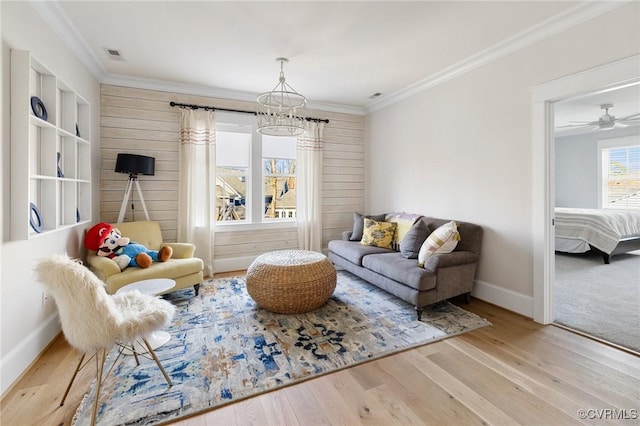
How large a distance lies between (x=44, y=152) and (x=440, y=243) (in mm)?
3540

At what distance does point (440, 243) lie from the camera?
2.98 m

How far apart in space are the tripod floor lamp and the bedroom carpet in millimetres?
4731

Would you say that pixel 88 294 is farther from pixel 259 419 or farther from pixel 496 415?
pixel 496 415

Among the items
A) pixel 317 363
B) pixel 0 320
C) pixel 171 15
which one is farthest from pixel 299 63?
pixel 0 320

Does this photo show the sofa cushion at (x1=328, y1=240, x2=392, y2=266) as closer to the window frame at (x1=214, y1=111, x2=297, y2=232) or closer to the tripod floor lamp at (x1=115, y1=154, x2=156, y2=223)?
the window frame at (x1=214, y1=111, x2=297, y2=232)

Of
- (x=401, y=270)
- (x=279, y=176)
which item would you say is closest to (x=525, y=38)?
(x=401, y=270)

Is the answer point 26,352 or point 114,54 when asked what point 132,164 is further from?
point 26,352

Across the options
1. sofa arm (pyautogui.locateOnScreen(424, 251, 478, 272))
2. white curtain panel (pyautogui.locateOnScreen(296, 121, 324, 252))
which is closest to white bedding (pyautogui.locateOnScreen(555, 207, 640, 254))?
sofa arm (pyautogui.locateOnScreen(424, 251, 478, 272))

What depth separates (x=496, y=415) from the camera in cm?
160

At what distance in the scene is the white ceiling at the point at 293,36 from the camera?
2.35 metres

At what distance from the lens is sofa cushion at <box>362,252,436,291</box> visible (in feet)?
9.01

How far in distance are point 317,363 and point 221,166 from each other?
330 centimetres

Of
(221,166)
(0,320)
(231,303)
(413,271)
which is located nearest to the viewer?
(0,320)

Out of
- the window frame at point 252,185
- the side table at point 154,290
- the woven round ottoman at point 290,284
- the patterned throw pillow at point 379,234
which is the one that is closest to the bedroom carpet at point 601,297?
the patterned throw pillow at point 379,234
